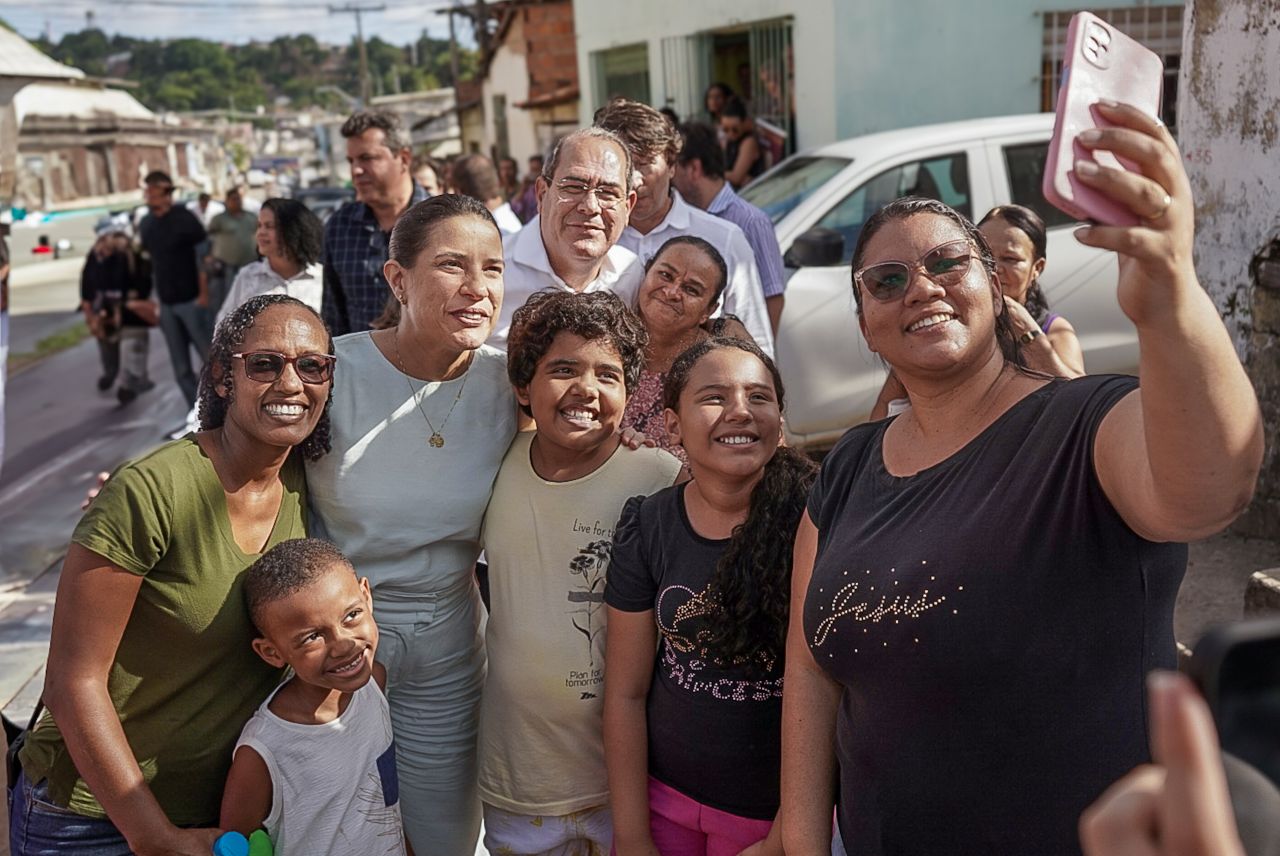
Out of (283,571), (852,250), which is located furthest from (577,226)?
(852,250)

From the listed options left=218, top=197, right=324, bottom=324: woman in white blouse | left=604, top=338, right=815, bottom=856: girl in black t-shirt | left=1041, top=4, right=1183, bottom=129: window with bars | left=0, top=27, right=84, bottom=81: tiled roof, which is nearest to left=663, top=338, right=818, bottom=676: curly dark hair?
left=604, top=338, right=815, bottom=856: girl in black t-shirt

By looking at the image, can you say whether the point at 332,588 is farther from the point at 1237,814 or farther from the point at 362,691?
the point at 1237,814

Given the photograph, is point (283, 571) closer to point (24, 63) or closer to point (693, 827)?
point (693, 827)

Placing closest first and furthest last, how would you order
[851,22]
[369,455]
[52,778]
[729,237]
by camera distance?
[52,778]
[369,455]
[729,237]
[851,22]

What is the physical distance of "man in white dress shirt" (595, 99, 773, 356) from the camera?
4250 millimetres

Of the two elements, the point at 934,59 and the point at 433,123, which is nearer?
the point at 934,59

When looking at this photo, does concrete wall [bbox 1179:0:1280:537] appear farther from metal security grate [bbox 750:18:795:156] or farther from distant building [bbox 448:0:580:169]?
distant building [bbox 448:0:580:169]

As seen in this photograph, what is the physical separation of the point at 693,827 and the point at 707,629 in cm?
44

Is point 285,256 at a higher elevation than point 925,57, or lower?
lower

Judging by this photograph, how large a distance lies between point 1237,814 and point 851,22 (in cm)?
1092

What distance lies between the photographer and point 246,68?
12300cm

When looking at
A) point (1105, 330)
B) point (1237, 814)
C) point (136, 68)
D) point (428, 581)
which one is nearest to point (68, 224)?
point (1105, 330)

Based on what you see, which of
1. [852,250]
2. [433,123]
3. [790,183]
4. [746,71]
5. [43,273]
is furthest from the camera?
[433,123]

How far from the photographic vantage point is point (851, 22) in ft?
35.6
